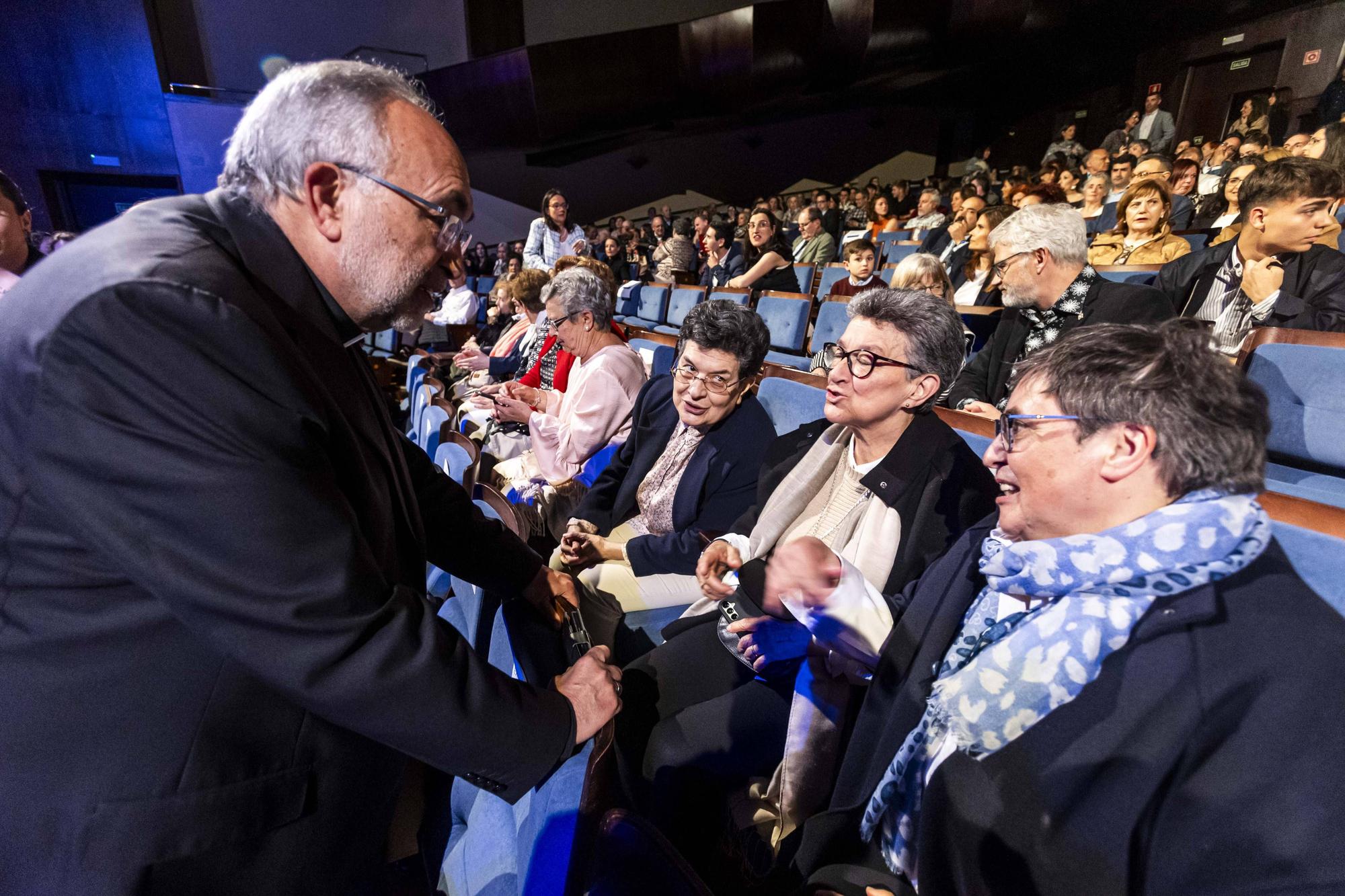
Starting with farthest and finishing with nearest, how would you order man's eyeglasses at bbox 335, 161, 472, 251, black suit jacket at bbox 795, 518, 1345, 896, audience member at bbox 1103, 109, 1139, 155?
1. audience member at bbox 1103, 109, 1139, 155
2. man's eyeglasses at bbox 335, 161, 472, 251
3. black suit jacket at bbox 795, 518, 1345, 896

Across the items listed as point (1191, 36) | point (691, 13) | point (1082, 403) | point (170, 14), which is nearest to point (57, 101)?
point (170, 14)

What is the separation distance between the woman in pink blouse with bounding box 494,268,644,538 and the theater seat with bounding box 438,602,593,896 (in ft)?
4.91

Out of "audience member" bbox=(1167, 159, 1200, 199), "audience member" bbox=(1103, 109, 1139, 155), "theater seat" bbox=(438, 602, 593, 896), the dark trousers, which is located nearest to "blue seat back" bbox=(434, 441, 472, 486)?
the dark trousers

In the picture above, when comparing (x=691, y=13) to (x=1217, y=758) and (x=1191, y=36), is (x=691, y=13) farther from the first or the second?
(x=1217, y=758)

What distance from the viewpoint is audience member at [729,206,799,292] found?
5.21m

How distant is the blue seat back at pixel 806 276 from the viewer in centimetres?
598

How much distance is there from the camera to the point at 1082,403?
962mm

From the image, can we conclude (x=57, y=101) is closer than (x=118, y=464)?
No

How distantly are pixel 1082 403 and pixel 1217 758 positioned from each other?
494 millimetres

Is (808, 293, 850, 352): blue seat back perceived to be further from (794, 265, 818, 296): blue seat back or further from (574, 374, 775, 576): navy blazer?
(794, 265, 818, 296): blue seat back

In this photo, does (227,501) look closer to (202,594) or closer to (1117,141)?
(202,594)

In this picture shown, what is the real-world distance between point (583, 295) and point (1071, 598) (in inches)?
90.4

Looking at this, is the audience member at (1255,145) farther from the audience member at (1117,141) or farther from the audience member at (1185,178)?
the audience member at (1117,141)

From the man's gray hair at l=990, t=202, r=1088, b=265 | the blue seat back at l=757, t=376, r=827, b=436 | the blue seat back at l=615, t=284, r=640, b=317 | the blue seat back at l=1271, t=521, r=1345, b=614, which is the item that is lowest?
the blue seat back at l=615, t=284, r=640, b=317
